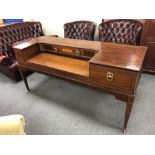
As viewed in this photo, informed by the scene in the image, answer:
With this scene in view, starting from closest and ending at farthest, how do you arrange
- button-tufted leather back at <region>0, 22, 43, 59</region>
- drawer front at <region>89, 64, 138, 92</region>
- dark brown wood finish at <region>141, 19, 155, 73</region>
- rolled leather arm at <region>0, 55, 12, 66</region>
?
1. drawer front at <region>89, 64, 138, 92</region>
2. dark brown wood finish at <region>141, 19, 155, 73</region>
3. rolled leather arm at <region>0, 55, 12, 66</region>
4. button-tufted leather back at <region>0, 22, 43, 59</region>

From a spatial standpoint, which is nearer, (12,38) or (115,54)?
(115,54)

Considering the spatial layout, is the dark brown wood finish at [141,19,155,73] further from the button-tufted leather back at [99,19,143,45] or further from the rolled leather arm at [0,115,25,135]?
the rolled leather arm at [0,115,25,135]

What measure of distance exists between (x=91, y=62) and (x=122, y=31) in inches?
49.4

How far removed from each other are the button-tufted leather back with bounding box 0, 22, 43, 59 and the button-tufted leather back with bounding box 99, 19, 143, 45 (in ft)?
5.08

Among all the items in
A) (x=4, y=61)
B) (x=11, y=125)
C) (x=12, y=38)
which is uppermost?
(x=12, y=38)

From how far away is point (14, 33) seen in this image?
2.69m

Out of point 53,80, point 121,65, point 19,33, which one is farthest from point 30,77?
point 121,65

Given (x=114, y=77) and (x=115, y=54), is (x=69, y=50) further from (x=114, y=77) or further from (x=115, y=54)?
(x=114, y=77)

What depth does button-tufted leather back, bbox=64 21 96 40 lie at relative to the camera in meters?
2.36

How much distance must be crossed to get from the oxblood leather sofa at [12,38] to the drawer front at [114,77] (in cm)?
164

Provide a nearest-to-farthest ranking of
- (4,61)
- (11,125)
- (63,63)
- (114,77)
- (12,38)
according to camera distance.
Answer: (11,125) → (114,77) → (63,63) → (4,61) → (12,38)

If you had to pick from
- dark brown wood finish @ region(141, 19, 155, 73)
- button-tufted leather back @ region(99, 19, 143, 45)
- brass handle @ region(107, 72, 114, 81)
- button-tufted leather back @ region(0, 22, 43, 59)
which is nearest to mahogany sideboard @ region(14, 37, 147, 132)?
brass handle @ region(107, 72, 114, 81)

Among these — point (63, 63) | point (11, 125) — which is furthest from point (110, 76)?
point (11, 125)
